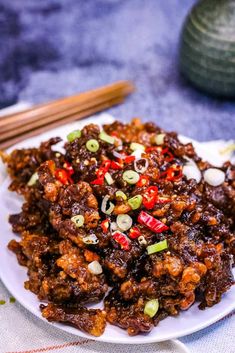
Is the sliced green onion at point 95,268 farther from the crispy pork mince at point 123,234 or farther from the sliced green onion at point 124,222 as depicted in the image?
the sliced green onion at point 124,222

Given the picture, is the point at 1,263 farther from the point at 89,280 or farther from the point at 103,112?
the point at 103,112

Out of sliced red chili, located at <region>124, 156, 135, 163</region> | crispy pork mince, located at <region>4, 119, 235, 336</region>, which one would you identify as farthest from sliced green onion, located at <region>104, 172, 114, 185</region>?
sliced red chili, located at <region>124, 156, 135, 163</region>

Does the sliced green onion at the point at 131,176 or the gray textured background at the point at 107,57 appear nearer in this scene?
the sliced green onion at the point at 131,176

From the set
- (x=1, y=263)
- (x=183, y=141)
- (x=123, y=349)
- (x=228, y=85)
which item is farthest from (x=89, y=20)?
(x=123, y=349)

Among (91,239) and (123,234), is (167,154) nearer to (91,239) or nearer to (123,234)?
(123,234)

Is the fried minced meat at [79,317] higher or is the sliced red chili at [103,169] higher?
the sliced red chili at [103,169]

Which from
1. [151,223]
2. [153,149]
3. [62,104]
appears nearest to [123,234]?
[151,223]

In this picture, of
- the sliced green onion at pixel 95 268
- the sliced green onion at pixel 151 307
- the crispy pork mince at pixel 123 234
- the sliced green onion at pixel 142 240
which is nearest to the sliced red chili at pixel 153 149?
the crispy pork mince at pixel 123 234

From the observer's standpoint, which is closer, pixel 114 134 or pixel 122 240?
pixel 122 240
